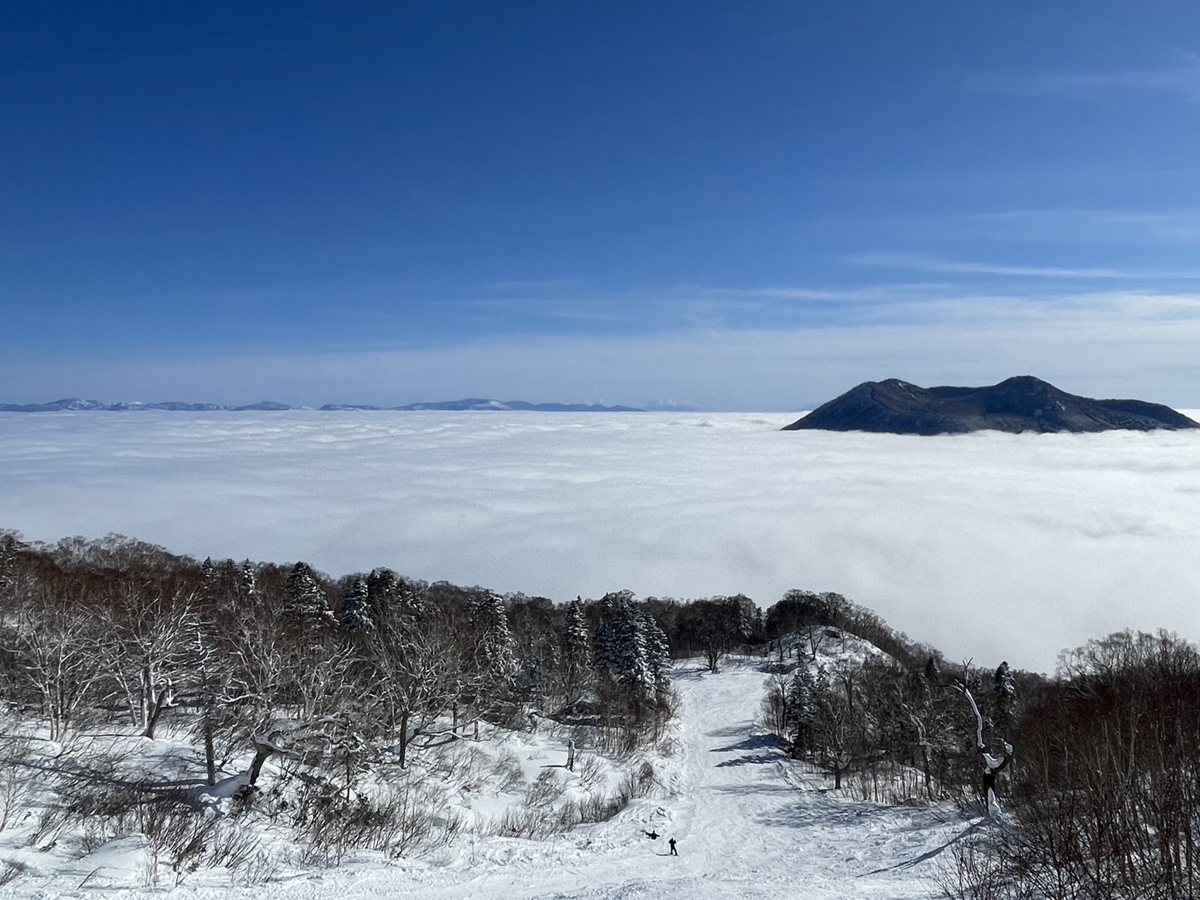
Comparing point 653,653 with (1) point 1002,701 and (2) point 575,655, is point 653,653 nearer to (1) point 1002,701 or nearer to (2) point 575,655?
(2) point 575,655

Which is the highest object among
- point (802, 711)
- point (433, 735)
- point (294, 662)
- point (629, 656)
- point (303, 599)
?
point (294, 662)

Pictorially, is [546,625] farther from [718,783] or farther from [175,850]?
[175,850]

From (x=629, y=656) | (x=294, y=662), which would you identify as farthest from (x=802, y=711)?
(x=294, y=662)

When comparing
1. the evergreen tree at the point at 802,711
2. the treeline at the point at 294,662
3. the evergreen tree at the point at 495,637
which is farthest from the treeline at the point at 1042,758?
the evergreen tree at the point at 495,637

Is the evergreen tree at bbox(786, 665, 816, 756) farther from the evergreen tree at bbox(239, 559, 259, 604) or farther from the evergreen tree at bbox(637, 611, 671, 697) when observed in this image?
the evergreen tree at bbox(239, 559, 259, 604)

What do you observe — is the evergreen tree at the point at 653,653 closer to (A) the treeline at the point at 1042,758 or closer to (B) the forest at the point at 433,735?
(B) the forest at the point at 433,735

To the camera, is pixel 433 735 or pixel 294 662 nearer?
pixel 433 735
